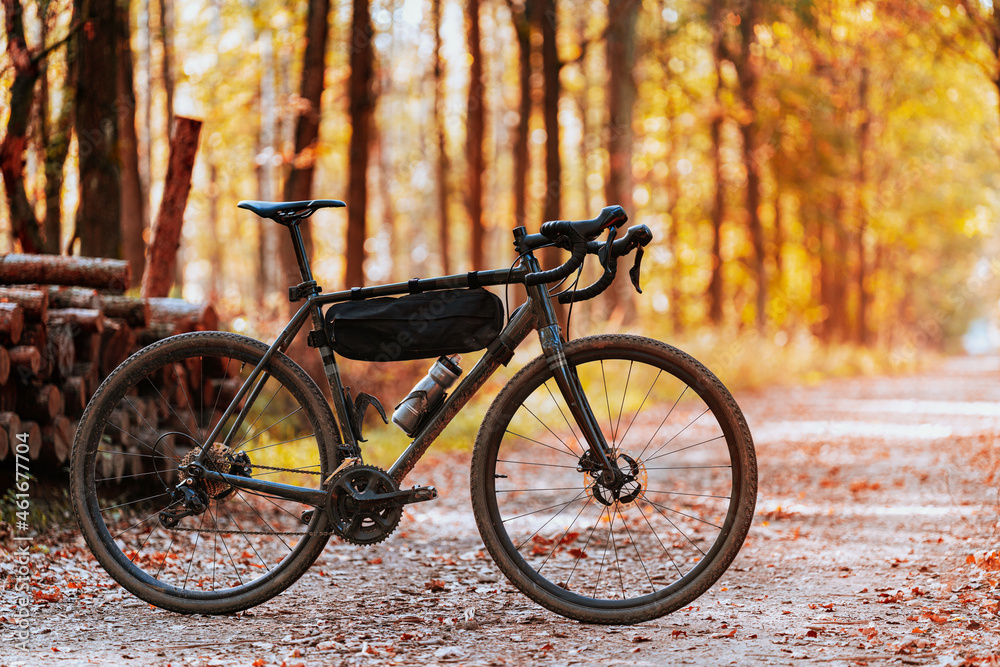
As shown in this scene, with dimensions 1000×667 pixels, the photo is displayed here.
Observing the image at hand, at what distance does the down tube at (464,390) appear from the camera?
305 cm

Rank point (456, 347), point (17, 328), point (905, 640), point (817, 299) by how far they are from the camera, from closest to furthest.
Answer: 1. point (905, 640)
2. point (456, 347)
3. point (17, 328)
4. point (817, 299)

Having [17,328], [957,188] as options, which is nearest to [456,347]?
[17,328]

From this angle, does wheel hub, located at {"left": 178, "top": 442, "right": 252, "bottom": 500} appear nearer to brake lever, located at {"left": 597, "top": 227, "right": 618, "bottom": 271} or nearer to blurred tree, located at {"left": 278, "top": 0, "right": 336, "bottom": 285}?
brake lever, located at {"left": 597, "top": 227, "right": 618, "bottom": 271}

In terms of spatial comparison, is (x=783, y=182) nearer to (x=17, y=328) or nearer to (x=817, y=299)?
(x=817, y=299)

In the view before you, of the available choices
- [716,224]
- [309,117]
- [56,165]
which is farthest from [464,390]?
[716,224]

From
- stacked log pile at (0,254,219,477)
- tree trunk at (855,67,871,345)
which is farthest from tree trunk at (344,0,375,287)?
tree trunk at (855,67,871,345)

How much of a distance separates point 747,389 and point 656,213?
30.9ft

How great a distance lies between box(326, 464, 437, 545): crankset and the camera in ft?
9.90

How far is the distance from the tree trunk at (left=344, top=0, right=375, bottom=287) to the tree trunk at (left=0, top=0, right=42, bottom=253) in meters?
3.34

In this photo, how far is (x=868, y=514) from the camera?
203 inches

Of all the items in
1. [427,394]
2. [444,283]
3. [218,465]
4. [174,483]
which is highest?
[444,283]

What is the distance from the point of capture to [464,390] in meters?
3.10

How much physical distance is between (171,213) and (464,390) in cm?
399

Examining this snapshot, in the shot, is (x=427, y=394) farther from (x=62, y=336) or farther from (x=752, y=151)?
(x=752, y=151)
